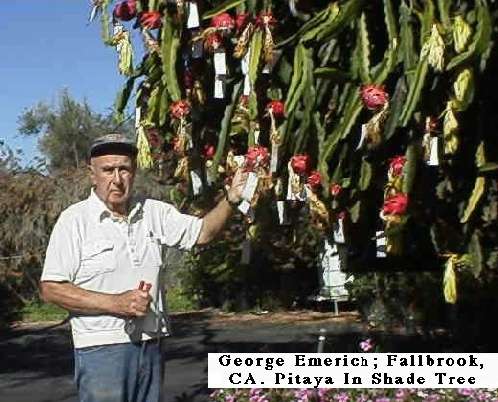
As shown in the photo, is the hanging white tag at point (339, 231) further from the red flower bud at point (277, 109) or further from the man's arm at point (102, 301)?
the man's arm at point (102, 301)

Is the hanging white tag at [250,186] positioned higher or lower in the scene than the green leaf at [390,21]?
lower

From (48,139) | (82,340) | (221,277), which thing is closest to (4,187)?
(221,277)

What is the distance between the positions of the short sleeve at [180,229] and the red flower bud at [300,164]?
0.96m

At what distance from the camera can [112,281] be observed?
10.6ft

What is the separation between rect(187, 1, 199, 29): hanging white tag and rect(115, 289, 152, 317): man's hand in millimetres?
946

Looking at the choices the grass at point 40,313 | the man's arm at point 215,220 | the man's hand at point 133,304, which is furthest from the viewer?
the grass at point 40,313

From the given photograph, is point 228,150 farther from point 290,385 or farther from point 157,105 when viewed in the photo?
point 290,385

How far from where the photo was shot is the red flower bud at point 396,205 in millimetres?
2369

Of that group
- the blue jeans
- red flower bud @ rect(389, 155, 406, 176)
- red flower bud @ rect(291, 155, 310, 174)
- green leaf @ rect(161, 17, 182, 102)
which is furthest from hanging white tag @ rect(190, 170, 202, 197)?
red flower bud @ rect(389, 155, 406, 176)

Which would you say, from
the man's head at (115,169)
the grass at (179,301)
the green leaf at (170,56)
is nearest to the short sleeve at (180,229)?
the man's head at (115,169)

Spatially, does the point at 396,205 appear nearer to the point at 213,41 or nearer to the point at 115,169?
the point at 213,41

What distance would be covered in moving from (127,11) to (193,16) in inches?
13.5

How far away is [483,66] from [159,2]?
100 centimetres

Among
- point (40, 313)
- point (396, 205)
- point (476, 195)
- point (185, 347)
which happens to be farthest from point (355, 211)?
point (40, 313)
